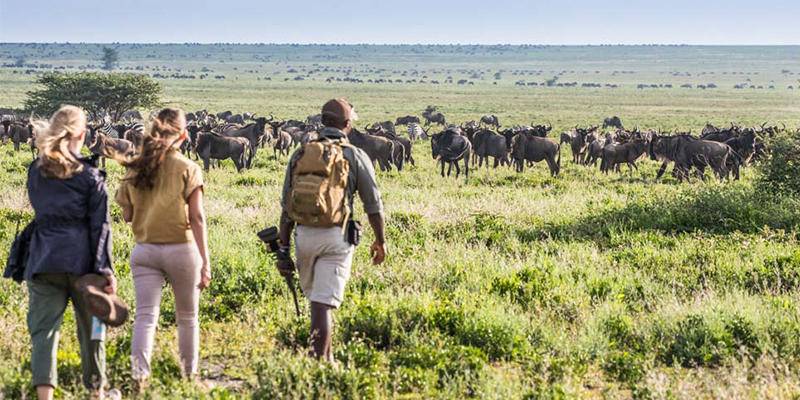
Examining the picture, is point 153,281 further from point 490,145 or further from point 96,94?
point 96,94

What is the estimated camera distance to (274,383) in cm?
520

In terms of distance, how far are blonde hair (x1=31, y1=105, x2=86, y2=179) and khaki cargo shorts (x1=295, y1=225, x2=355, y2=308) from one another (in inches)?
60.0

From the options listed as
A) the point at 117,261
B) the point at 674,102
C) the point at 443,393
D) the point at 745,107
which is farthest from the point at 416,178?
the point at 674,102

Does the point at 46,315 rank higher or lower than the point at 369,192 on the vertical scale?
lower

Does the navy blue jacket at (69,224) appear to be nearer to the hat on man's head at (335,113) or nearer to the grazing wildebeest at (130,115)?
the hat on man's head at (335,113)

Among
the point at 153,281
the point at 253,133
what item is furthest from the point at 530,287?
the point at 253,133

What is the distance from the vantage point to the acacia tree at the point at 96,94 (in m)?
55.6

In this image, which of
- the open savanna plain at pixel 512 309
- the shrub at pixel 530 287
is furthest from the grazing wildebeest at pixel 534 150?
the shrub at pixel 530 287

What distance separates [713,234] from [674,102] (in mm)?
94040

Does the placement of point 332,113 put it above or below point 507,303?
above

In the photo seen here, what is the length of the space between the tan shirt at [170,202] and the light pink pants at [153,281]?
0.24 feet

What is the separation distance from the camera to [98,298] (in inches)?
186

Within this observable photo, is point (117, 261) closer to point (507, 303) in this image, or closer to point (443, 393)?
point (507, 303)

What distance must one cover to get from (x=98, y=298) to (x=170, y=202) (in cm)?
73
